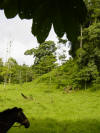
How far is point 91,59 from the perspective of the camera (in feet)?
46.3

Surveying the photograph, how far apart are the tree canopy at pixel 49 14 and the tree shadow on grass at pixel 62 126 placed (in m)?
5.88

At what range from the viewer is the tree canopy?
473mm

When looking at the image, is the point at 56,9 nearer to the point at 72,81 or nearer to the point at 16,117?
the point at 16,117

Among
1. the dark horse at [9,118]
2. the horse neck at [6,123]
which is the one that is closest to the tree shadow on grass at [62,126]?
the dark horse at [9,118]

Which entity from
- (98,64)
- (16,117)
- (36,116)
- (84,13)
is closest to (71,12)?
(84,13)

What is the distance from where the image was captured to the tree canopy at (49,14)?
0.47 meters

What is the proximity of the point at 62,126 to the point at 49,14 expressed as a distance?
21.1 feet

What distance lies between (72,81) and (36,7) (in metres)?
14.1

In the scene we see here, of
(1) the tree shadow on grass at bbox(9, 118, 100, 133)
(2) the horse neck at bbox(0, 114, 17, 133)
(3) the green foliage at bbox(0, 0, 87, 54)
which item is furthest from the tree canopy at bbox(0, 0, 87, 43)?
(1) the tree shadow on grass at bbox(9, 118, 100, 133)

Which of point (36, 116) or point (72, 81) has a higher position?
point (72, 81)

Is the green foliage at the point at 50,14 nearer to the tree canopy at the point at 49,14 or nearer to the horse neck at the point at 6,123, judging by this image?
the tree canopy at the point at 49,14

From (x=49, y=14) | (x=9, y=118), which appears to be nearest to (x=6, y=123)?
(x=9, y=118)

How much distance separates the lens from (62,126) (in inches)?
252

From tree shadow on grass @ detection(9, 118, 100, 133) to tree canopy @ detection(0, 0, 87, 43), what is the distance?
5.88m
